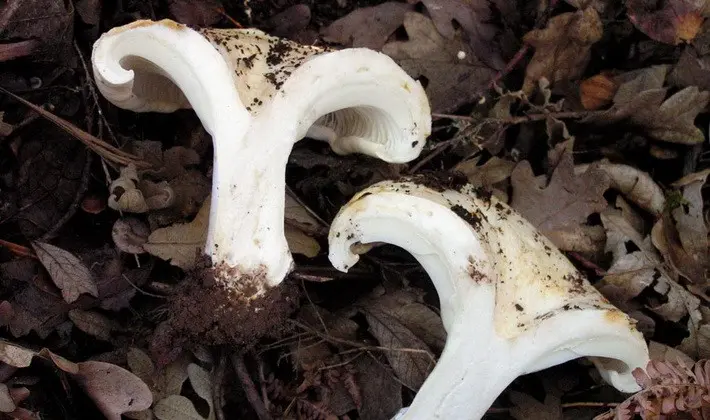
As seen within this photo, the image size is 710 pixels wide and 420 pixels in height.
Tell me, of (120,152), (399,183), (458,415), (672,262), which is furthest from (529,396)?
(120,152)

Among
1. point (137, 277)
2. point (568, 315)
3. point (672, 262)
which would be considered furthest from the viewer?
point (672, 262)

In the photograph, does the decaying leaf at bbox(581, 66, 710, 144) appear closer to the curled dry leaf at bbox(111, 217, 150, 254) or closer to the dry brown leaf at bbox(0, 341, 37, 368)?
the curled dry leaf at bbox(111, 217, 150, 254)

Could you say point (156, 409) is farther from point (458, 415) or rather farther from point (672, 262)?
point (672, 262)

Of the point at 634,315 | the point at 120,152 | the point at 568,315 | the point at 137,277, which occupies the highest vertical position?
the point at 120,152

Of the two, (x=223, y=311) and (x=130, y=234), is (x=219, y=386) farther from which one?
(x=130, y=234)

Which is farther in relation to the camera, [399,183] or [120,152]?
[120,152]

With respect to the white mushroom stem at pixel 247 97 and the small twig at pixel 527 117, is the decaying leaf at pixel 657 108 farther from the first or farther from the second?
the white mushroom stem at pixel 247 97

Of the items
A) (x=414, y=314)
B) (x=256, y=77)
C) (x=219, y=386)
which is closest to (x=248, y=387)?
(x=219, y=386)

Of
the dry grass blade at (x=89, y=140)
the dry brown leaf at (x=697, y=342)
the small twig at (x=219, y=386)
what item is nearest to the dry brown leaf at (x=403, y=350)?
the small twig at (x=219, y=386)
